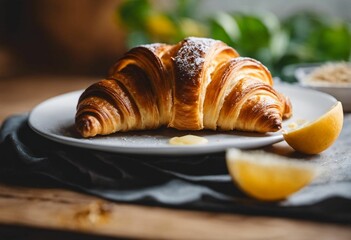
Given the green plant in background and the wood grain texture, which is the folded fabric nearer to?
the wood grain texture

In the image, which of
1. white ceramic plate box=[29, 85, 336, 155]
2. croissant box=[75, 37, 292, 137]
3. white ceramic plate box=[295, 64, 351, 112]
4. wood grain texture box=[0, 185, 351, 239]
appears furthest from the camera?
white ceramic plate box=[295, 64, 351, 112]

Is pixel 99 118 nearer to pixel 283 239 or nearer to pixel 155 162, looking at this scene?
pixel 155 162

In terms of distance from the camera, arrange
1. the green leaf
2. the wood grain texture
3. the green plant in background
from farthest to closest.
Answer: the green leaf, the green plant in background, the wood grain texture

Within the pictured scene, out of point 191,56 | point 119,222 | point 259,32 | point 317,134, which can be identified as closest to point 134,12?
point 259,32

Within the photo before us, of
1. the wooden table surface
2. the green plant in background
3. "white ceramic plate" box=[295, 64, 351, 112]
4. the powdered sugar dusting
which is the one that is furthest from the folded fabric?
the green plant in background

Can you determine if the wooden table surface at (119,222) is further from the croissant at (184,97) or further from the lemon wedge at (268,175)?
the croissant at (184,97)

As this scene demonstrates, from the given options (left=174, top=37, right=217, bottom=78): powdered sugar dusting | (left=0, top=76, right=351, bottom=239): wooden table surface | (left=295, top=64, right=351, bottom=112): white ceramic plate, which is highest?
(left=174, top=37, right=217, bottom=78): powdered sugar dusting

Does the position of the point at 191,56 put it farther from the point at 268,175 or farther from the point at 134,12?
the point at 134,12
